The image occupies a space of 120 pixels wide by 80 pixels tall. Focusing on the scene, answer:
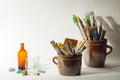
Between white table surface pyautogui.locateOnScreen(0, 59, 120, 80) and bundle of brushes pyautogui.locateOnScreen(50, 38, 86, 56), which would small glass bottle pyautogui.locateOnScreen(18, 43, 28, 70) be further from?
bundle of brushes pyautogui.locateOnScreen(50, 38, 86, 56)

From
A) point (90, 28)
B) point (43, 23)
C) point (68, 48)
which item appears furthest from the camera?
point (43, 23)

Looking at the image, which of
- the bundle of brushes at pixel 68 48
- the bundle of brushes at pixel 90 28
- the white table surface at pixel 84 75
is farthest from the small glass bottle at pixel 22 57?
the bundle of brushes at pixel 90 28

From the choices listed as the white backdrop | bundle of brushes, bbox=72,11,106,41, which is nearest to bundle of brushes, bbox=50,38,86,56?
bundle of brushes, bbox=72,11,106,41

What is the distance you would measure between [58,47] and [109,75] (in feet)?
0.94

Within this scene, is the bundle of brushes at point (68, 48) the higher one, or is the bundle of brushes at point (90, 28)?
the bundle of brushes at point (90, 28)

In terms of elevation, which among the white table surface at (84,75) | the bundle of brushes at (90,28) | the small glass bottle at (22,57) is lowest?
the white table surface at (84,75)

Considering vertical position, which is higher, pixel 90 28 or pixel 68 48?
pixel 90 28

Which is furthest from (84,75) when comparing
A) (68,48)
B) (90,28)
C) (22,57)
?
(22,57)

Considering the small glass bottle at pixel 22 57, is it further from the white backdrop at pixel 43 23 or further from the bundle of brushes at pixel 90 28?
the bundle of brushes at pixel 90 28

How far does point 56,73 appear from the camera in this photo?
1329mm

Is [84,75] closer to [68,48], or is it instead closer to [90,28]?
[68,48]

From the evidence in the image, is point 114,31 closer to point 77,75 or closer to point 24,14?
point 77,75

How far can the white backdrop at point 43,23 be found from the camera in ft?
4.89

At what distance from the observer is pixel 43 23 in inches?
59.6
